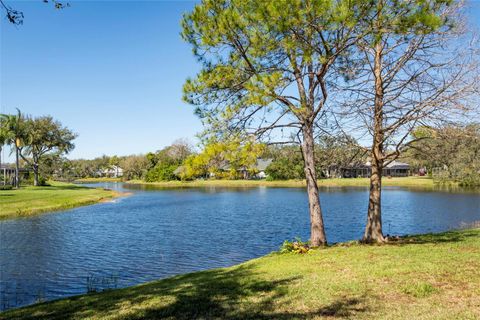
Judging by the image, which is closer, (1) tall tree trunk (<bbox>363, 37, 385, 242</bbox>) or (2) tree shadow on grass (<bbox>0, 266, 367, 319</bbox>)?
(2) tree shadow on grass (<bbox>0, 266, 367, 319</bbox>)

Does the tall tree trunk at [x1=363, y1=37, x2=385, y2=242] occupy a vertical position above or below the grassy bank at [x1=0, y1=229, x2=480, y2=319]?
above

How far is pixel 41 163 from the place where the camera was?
3767 inches

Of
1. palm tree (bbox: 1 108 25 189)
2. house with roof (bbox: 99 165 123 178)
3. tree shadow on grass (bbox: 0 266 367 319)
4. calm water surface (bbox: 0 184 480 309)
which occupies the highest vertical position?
palm tree (bbox: 1 108 25 189)

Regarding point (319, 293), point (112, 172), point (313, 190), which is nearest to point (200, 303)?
point (319, 293)

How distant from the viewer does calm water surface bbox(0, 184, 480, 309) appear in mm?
16453

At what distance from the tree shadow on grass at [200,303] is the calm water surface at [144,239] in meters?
4.02

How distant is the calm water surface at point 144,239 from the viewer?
16.5m

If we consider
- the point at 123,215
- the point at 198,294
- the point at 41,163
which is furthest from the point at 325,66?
the point at 41,163

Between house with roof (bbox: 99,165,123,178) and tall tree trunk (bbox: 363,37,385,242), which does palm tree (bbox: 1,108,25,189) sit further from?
house with roof (bbox: 99,165,123,178)

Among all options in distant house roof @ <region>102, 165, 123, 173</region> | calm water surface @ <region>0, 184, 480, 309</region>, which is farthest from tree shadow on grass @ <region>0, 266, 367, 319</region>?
distant house roof @ <region>102, 165, 123, 173</region>

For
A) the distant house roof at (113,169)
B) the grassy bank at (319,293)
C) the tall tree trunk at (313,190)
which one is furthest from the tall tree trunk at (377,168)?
the distant house roof at (113,169)

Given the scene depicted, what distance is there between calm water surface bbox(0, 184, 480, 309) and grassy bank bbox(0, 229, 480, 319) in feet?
16.2

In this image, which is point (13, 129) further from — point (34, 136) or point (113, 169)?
point (113, 169)

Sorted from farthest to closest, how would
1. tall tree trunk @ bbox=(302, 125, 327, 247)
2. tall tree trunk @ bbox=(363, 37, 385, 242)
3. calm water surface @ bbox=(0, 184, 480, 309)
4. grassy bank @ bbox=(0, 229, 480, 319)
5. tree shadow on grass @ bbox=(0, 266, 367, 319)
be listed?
calm water surface @ bbox=(0, 184, 480, 309) < tall tree trunk @ bbox=(302, 125, 327, 247) < tall tree trunk @ bbox=(363, 37, 385, 242) < tree shadow on grass @ bbox=(0, 266, 367, 319) < grassy bank @ bbox=(0, 229, 480, 319)
